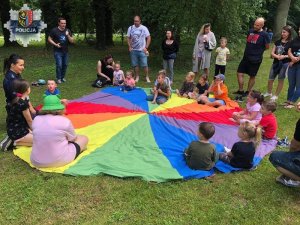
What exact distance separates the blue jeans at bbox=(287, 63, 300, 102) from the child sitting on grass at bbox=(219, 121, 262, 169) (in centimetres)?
330

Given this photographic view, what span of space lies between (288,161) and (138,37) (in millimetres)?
6415

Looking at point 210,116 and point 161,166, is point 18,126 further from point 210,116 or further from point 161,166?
point 210,116

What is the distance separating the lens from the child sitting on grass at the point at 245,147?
4559mm

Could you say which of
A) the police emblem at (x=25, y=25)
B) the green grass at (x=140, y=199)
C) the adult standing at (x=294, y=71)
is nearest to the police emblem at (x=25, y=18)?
the police emblem at (x=25, y=25)

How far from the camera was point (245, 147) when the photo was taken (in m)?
4.58

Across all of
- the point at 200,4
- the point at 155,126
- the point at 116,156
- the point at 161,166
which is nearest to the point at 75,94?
the point at 155,126

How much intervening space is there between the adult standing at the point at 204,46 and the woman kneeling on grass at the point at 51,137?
18.8 feet

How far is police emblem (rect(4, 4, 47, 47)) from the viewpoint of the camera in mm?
11648

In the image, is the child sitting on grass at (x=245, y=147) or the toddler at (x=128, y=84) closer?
the child sitting on grass at (x=245, y=147)

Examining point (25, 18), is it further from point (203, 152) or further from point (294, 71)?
point (203, 152)

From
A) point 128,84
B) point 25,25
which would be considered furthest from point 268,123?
point 25,25

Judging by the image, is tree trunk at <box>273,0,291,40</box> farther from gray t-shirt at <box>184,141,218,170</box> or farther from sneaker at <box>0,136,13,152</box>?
sneaker at <box>0,136,13,152</box>

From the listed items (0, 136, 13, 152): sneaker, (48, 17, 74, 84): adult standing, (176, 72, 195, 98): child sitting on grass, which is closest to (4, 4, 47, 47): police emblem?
(48, 17, 74, 84): adult standing

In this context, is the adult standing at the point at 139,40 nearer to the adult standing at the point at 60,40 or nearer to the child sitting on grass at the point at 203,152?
the adult standing at the point at 60,40
